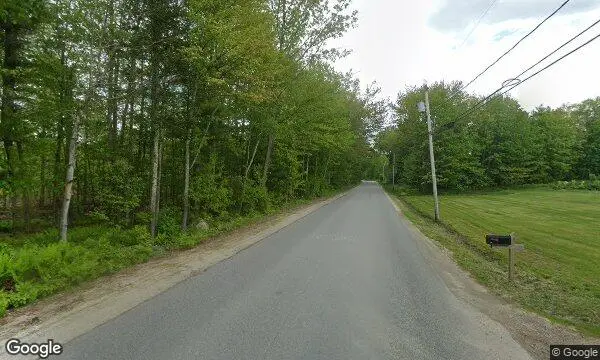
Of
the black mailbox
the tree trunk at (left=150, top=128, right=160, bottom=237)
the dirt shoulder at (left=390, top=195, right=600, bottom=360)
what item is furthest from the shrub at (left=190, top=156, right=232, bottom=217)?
the black mailbox

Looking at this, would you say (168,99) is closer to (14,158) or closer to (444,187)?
(14,158)

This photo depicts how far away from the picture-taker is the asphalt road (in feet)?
13.6

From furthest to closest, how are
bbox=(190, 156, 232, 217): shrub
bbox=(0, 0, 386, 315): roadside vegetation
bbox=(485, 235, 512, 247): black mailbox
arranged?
bbox=(190, 156, 232, 217): shrub, bbox=(0, 0, 386, 315): roadside vegetation, bbox=(485, 235, 512, 247): black mailbox

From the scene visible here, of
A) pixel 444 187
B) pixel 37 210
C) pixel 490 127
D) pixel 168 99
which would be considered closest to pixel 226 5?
pixel 168 99

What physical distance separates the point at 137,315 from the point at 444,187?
146ft

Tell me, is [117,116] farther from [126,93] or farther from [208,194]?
[208,194]

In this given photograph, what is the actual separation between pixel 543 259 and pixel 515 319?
19.6 feet

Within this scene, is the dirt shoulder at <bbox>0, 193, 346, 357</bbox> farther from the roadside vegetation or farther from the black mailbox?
the black mailbox

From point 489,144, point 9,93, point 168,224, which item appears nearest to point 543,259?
point 168,224

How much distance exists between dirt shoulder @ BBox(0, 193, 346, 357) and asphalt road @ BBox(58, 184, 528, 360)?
313 mm

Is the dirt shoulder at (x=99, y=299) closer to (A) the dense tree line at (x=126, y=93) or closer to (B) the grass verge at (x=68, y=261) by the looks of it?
(B) the grass verge at (x=68, y=261)

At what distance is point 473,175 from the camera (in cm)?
4331

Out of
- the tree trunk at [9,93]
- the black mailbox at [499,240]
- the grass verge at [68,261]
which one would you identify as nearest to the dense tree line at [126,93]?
the tree trunk at [9,93]

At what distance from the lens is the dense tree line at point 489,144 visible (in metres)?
40.6
